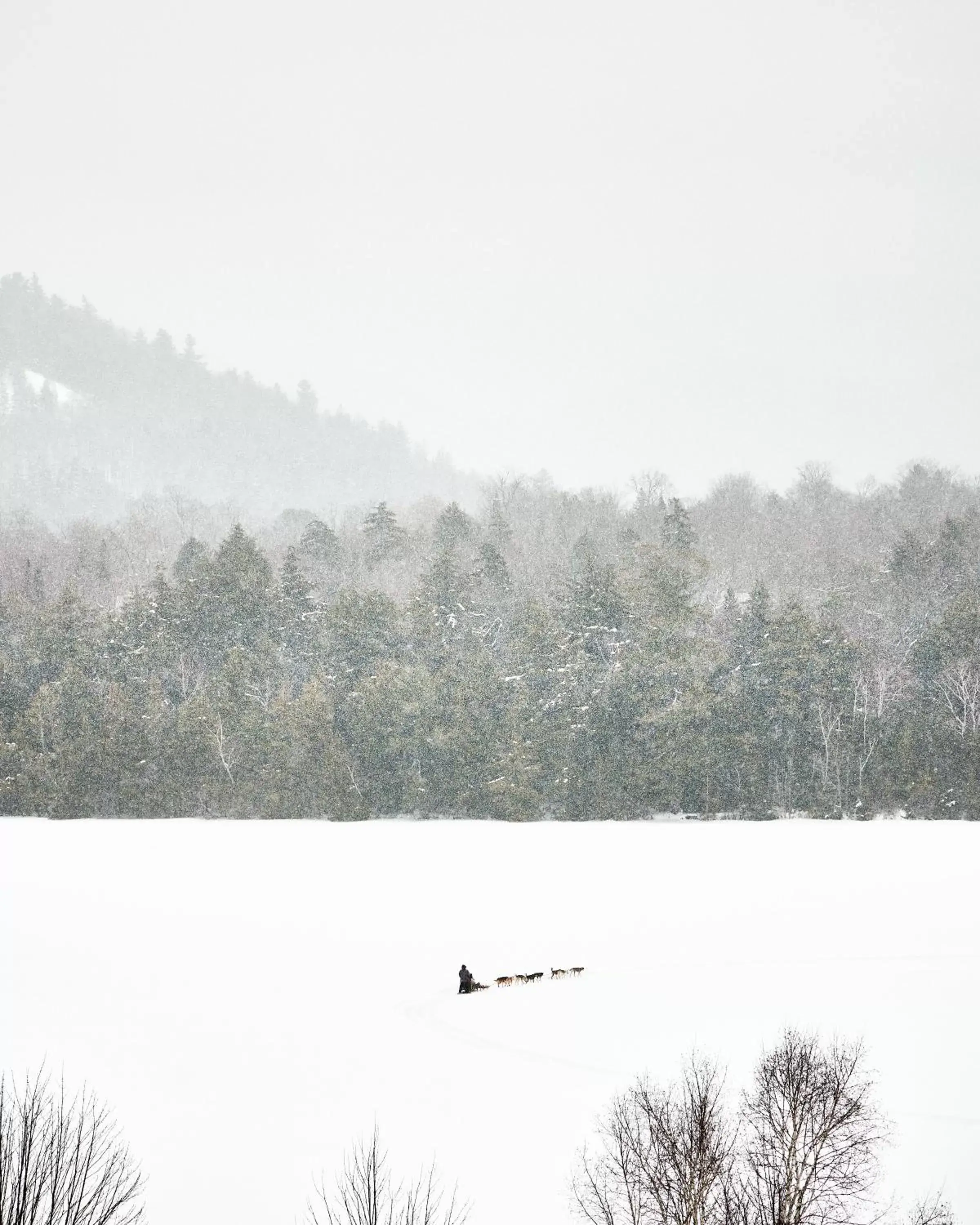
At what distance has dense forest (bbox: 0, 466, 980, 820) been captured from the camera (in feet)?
195

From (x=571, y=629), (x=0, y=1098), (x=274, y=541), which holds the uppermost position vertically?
(x=274, y=541)

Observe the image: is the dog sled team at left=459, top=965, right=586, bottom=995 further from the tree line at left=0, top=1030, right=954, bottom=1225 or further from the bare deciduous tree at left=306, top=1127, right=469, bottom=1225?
the bare deciduous tree at left=306, top=1127, right=469, bottom=1225

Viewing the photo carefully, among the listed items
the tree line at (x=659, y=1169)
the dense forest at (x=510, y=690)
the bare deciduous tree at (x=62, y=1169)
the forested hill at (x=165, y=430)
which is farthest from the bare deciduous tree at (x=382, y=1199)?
the forested hill at (x=165, y=430)

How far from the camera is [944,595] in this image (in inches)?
2739

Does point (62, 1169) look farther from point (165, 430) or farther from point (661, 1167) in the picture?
point (165, 430)

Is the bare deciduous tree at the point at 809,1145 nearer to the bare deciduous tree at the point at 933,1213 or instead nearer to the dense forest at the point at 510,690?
the bare deciduous tree at the point at 933,1213

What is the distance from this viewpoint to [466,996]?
2803 cm

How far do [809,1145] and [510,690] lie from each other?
150ft

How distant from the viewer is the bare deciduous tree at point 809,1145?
55.4 feet

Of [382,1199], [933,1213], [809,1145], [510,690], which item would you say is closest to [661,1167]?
[809,1145]

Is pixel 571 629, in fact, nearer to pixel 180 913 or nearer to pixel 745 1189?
pixel 180 913

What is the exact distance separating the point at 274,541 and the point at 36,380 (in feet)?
277

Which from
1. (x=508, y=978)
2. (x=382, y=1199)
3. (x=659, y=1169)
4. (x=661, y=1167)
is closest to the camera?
(x=659, y=1169)

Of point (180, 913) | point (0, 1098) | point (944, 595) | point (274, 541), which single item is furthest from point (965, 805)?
point (274, 541)
